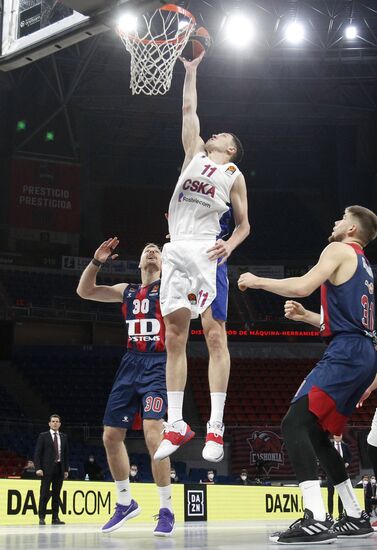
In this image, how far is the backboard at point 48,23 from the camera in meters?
6.20

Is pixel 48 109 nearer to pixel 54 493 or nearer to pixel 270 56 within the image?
pixel 270 56

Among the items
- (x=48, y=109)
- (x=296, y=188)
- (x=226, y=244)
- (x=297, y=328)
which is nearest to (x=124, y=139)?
(x=48, y=109)

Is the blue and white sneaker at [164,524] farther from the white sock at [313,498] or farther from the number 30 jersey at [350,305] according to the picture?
the number 30 jersey at [350,305]

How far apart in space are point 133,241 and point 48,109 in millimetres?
6331

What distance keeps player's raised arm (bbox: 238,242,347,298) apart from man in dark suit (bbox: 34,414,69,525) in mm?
7952

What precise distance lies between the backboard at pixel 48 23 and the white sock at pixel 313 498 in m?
3.77

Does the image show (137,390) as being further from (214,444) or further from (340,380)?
(340,380)

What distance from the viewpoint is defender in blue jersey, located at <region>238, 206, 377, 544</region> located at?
5.41m

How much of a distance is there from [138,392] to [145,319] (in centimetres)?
74

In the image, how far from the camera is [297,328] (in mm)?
29250

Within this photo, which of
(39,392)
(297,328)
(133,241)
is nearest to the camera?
(39,392)

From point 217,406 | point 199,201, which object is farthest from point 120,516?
point 199,201

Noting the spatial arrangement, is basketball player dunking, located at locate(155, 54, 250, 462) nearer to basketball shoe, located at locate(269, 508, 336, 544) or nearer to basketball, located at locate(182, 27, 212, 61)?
basketball, located at locate(182, 27, 212, 61)

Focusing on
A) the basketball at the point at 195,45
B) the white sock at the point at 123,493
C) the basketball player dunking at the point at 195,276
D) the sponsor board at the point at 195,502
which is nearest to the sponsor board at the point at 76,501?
the sponsor board at the point at 195,502
